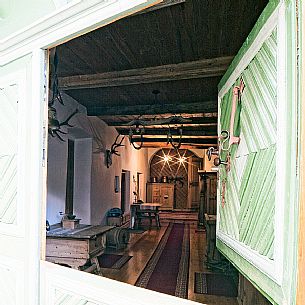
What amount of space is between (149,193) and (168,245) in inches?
275

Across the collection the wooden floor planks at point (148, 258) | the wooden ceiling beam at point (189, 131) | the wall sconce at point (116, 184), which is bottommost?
the wooden floor planks at point (148, 258)

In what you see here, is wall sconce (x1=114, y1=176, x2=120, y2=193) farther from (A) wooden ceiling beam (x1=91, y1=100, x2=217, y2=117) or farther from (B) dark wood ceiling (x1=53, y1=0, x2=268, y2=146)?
(B) dark wood ceiling (x1=53, y1=0, x2=268, y2=146)

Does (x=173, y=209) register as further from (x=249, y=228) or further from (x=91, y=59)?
(x=249, y=228)

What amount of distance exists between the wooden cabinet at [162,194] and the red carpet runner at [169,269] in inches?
223

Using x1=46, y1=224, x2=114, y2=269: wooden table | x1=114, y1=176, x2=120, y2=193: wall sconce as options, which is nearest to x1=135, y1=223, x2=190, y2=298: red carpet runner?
x1=46, y1=224, x2=114, y2=269: wooden table

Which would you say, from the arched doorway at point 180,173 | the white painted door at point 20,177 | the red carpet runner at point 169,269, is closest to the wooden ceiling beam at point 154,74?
the white painted door at point 20,177

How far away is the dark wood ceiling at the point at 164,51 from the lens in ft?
8.06

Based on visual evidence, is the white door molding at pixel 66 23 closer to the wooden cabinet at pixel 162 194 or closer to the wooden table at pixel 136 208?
the wooden table at pixel 136 208

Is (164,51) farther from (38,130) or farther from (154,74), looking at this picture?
(38,130)

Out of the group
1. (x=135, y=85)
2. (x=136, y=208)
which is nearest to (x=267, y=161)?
(x=135, y=85)

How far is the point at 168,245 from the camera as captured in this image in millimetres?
6801

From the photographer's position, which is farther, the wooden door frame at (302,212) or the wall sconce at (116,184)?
the wall sconce at (116,184)

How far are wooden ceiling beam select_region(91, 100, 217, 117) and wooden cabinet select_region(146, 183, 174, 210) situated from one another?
789 cm

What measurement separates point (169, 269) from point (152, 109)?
2.84 metres
